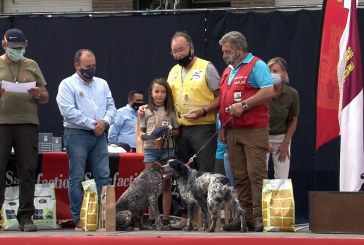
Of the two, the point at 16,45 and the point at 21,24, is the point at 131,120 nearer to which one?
the point at 21,24

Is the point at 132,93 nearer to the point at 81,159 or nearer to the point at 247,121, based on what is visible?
the point at 81,159

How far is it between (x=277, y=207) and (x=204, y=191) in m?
0.74

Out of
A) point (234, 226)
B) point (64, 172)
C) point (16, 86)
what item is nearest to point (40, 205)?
point (64, 172)

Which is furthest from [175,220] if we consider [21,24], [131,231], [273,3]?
[273,3]

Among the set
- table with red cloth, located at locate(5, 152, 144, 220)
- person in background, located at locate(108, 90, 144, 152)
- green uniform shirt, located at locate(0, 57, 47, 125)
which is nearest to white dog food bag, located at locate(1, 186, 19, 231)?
table with red cloth, located at locate(5, 152, 144, 220)

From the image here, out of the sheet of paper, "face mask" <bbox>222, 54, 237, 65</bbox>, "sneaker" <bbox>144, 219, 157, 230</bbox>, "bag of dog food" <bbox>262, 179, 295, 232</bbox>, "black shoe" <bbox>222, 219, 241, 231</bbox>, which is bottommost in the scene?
"sneaker" <bbox>144, 219, 157, 230</bbox>

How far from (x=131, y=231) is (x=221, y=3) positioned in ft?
22.3

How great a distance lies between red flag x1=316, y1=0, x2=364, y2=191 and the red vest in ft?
1.90

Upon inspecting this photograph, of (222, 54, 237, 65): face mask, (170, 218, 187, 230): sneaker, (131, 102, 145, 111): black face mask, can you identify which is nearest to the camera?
(222, 54, 237, 65): face mask

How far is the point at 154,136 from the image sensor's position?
10.5 m

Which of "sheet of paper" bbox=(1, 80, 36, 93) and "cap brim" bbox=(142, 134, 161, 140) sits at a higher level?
"sheet of paper" bbox=(1, 80, 36, 93)

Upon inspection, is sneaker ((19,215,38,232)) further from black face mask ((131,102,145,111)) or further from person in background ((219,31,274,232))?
black face mask ((131,102,145,111))

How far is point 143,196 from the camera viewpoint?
1035 cm

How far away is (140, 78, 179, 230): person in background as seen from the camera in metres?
10.5
